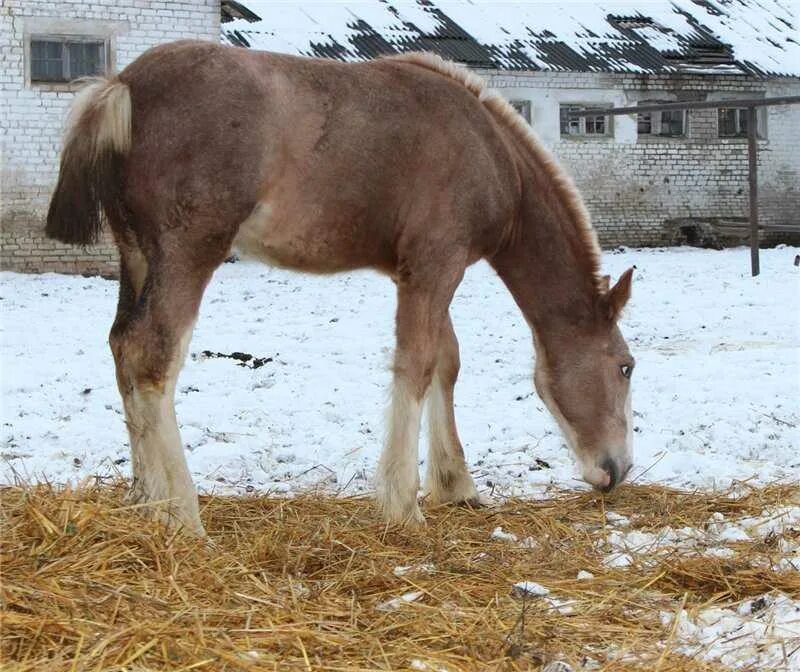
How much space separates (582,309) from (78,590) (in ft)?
8.59

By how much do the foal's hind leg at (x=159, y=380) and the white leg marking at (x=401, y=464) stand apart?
2.65 feet

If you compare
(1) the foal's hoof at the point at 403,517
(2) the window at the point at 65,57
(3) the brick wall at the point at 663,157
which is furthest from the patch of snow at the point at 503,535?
(3) the brick wall at the point at 663,157

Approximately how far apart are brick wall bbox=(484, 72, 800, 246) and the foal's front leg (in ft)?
51.3

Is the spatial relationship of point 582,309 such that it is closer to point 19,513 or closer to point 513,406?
point 513,406

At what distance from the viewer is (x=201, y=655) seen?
107 inches

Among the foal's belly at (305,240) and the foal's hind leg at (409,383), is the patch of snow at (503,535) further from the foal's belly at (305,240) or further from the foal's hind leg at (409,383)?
the foal's belly at (305,240)

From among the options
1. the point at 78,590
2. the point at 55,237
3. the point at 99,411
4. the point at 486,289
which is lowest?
the point at 486,289

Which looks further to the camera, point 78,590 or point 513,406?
point 513,406

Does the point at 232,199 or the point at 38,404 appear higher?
the point at 232,199

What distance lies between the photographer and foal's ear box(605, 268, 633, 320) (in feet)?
15.4

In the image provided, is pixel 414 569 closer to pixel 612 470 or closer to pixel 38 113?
pixel 612 470

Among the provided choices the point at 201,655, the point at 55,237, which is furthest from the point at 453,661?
the point at 55,237

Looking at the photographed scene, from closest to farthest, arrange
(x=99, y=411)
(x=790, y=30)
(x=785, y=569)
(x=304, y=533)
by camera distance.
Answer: (x=785, y=569) → (x=304, y=533) → (x=99, y=411) → (x=790, y=30)

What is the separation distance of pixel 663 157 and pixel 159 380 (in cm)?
1856
